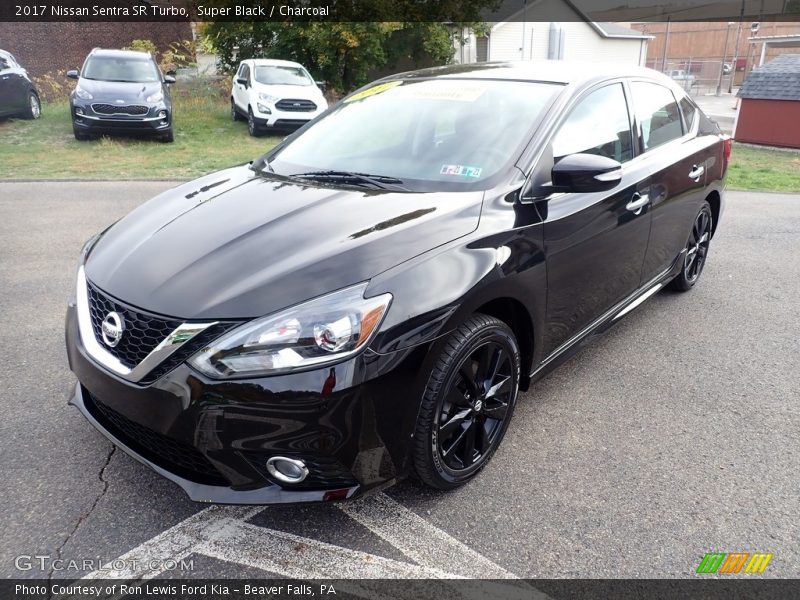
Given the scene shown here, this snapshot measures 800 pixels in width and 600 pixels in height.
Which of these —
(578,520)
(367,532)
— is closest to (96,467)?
(367,532)

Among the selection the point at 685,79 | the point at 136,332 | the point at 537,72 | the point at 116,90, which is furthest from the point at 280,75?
the point at 685,79

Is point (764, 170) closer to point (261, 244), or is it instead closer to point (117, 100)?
point (117, 100)

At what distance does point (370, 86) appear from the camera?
13.2 ft

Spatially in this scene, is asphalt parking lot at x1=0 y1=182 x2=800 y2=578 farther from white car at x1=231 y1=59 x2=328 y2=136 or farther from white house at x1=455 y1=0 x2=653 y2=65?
white house at x1=455 y1=0 x2=653 y2=65

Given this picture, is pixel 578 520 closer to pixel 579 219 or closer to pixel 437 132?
pixel 579 219

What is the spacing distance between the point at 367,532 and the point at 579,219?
1.70m

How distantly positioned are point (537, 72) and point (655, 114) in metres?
0.98

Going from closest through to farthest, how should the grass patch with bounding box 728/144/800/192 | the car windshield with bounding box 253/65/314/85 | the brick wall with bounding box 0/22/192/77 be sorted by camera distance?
the grass patch with bounding box 728/144/800/192
the car windshield with bounding box 253/65/314/85
the brick wall with bounding box 0/22/192/77

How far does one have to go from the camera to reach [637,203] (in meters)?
3.47

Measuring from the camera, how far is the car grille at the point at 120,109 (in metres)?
11.5

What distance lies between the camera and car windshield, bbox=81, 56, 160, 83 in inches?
479

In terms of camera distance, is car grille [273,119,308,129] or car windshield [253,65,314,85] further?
car windshield [253,65,314,85]

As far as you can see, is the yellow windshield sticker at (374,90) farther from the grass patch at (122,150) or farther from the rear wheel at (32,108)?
the rear wheel at (32,108)

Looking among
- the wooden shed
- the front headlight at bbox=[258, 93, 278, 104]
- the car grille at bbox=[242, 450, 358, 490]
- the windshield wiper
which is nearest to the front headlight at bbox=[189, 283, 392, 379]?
Result: the car grille at bbox=[242, 450, 358, 490]
